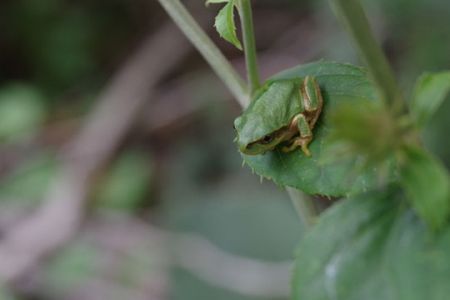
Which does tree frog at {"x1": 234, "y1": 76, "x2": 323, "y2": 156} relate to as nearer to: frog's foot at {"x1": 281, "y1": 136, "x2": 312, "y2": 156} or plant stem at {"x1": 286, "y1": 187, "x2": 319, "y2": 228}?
frog's foot at {"x1": 281, "y1": 136, "x2": 312, "y2": 156}

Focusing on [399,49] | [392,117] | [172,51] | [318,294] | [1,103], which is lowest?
[399,49]

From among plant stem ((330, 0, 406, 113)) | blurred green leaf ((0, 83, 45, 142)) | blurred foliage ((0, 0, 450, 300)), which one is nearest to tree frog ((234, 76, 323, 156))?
plant stem ((330, 0, 406, 113))

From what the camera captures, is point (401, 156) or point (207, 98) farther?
point (207, 98)

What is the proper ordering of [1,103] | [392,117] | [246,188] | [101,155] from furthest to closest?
[1,103] < [101,155] < [246,188] < [392,117]

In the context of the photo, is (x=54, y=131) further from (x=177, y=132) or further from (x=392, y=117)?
(x=392, y=117)

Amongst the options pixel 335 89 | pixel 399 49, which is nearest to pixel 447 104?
pixel 399 49

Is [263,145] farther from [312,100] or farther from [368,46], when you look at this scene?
[368,46]

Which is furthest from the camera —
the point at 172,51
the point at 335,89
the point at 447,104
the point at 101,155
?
the point at 172,51
